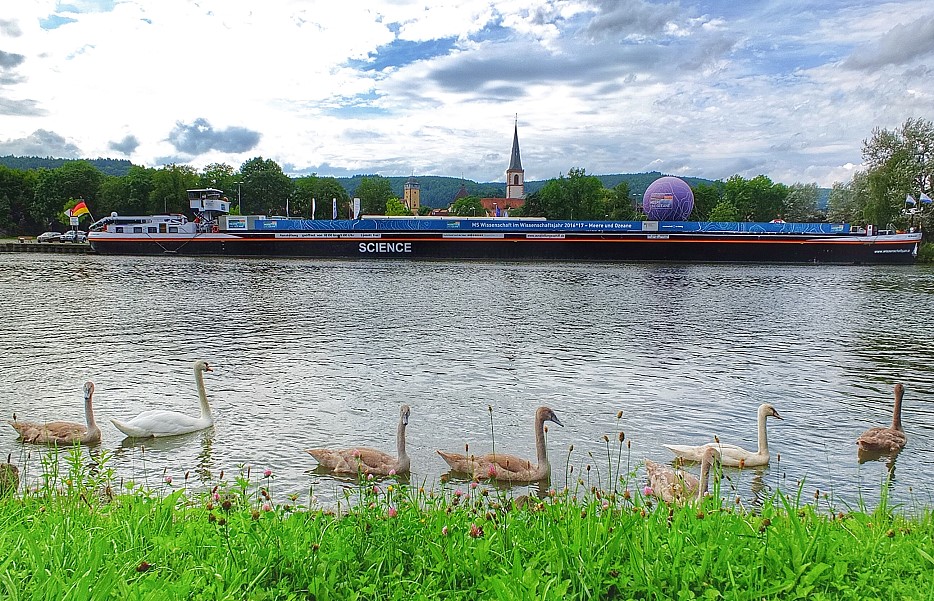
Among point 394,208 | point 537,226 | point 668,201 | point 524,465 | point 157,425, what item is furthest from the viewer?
point 394,208

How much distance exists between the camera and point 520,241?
57.4m

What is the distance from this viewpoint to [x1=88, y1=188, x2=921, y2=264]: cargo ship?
180 ft

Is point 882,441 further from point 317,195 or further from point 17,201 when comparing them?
point 17,201

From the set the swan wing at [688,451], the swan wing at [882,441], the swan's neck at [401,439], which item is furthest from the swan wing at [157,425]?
the swan wing at [882,441]

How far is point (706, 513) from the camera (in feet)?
14.6

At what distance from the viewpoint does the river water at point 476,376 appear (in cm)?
797

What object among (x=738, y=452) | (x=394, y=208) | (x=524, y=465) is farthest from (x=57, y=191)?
(x=738, y=452)

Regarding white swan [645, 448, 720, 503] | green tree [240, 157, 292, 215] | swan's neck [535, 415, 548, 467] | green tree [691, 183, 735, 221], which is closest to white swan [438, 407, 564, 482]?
swan's neck [535, 415, 548, 467]

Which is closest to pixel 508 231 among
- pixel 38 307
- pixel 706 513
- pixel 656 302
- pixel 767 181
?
pixel 656 302

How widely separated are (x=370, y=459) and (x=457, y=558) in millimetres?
3890

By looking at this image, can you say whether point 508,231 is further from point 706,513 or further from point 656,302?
point 706,513

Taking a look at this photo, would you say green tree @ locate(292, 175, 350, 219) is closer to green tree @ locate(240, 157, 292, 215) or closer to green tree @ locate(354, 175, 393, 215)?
green tree @ locate(240, 157, 292, 215)

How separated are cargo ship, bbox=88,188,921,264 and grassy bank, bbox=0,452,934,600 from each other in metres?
52.8

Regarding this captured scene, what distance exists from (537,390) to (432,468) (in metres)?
4.20
